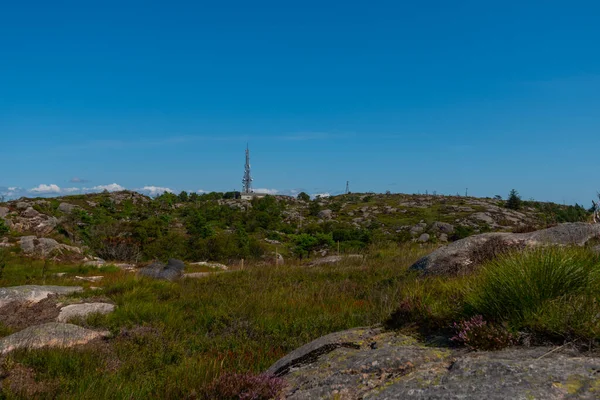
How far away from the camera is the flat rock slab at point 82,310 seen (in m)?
8.18

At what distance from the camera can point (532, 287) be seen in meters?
3.17

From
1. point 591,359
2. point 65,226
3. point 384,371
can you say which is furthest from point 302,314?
point 65,226

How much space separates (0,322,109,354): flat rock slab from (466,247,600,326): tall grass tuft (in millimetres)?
6035

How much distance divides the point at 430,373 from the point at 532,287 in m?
1.21

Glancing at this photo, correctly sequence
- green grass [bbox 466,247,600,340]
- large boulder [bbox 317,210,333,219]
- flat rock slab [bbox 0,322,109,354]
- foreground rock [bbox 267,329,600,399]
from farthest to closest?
1. large boulder [bbox 317,210,333,219]
2. flat rock slab [bbox 0,322,109,354]
3. green grass [bbox 466,247,600,340]
4. foreground rock [bbox 267,329,600,399]

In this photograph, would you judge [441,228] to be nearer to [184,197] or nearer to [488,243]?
[488,243]

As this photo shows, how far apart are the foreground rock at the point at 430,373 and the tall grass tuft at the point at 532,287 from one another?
1.45ft

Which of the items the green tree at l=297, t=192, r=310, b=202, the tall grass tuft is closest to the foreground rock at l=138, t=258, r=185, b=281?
the tall grass tuft

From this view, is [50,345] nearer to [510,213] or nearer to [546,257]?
[546,257]

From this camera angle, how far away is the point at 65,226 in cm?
4897

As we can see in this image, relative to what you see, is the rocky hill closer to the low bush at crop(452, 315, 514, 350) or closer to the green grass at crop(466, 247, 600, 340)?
the green grass at crop(466, 247, 600, 340)

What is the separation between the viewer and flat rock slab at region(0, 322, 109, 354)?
5.89 metres

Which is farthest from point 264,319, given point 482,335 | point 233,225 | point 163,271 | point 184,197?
point 184,197

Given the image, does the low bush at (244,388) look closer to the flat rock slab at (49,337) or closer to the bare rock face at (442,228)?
the flat rock slab at (49,337)
